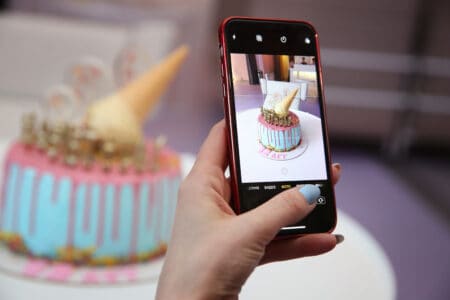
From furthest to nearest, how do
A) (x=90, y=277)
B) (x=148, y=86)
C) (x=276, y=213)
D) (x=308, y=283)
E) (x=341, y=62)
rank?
(x=341, y=62) < (x=148, y=86) < (x=90, y=277) < (x=308, y=283) < (x=276, y=213)

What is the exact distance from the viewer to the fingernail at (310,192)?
46 centimetres

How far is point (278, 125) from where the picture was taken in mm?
479

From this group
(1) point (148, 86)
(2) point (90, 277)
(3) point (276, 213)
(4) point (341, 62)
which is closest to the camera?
(3) point (276, 213)

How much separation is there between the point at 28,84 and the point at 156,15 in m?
0.62

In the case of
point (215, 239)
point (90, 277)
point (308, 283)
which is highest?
point (215, 239)

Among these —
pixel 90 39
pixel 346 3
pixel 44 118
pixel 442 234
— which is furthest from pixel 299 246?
pixel 90 39

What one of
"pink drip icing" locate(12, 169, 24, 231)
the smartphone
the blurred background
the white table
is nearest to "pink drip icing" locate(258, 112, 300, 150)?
the smartphone

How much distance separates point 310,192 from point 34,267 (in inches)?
25.3

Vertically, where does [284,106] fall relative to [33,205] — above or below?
above

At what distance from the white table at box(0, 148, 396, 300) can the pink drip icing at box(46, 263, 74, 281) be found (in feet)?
0.07

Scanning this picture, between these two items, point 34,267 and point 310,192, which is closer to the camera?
point 310,192

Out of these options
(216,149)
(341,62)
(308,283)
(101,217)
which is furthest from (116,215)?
(341,62)

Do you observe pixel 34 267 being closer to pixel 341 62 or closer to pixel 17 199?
pixel 17 199

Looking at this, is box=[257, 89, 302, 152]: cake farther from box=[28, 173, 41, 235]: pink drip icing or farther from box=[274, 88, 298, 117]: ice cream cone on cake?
box=[28, 173, 41, 235]: pink drip icing
